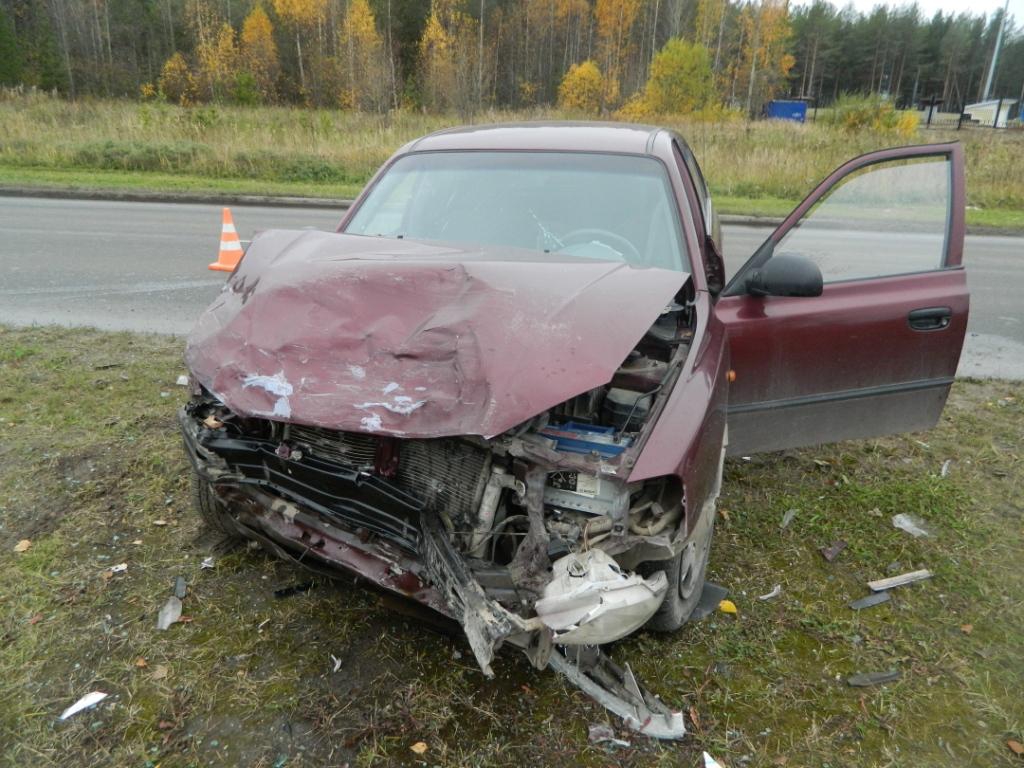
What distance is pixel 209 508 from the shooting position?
2.87m

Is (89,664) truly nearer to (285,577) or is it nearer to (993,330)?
(285,577)

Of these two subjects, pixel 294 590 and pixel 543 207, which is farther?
pixel 543 207

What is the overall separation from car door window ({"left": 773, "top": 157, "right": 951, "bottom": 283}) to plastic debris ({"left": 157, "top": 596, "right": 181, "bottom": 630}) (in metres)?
3.05

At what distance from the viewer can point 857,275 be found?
3.23m

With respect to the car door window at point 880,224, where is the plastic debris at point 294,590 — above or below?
below

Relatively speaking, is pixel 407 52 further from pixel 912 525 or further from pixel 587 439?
pixel 587 439

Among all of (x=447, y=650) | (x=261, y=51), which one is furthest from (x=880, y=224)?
(x=261, y=51)

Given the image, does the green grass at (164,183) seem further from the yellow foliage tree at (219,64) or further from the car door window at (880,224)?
the yellow foliage tree at (219,64)

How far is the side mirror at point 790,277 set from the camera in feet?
9.16

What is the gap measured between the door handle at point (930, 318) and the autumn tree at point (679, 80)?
31723 mm

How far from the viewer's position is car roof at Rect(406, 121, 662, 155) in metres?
3.34

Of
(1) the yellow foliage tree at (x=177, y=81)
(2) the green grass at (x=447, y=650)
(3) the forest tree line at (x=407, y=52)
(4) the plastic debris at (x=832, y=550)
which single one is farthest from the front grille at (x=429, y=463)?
(1) the yellow foliage tree at (x=177, y=81)

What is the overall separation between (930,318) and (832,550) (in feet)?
3.81

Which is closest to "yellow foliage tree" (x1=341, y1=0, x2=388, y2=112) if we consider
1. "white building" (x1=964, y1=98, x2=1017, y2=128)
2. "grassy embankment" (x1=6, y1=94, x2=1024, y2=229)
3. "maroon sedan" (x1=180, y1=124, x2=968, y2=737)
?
"grassy embankment" (x1=6, y1=94, x2=1024, y2=229)
